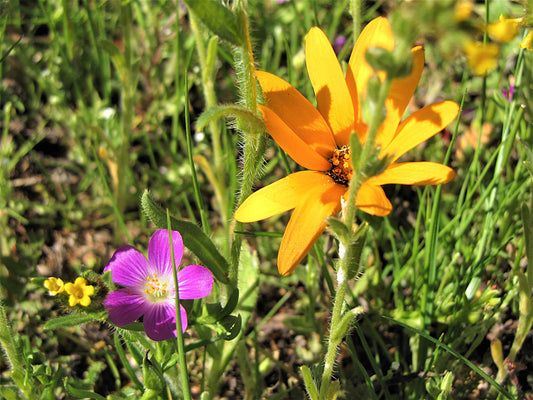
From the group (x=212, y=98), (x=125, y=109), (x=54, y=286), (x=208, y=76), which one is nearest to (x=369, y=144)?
(x=54, y=286)

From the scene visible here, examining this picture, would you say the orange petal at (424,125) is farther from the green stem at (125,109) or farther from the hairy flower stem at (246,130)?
the green stem at (125,109)

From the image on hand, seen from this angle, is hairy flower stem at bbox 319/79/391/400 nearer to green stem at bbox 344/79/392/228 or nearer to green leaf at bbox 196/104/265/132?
green stem at bbox 344/79/392/228

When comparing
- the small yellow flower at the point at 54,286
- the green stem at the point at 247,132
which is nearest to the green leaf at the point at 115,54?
the green stem at the point at 247,132

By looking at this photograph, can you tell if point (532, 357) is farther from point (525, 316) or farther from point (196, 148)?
point (196, 148)

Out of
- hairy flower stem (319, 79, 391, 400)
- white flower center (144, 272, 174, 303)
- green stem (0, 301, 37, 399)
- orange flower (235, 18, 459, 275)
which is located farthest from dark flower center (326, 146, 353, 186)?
green stem (0, 301, 37, 399)

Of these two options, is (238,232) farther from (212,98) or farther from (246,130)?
(212,98)

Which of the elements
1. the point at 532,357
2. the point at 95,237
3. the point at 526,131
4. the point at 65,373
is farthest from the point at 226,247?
the point at 526,131
